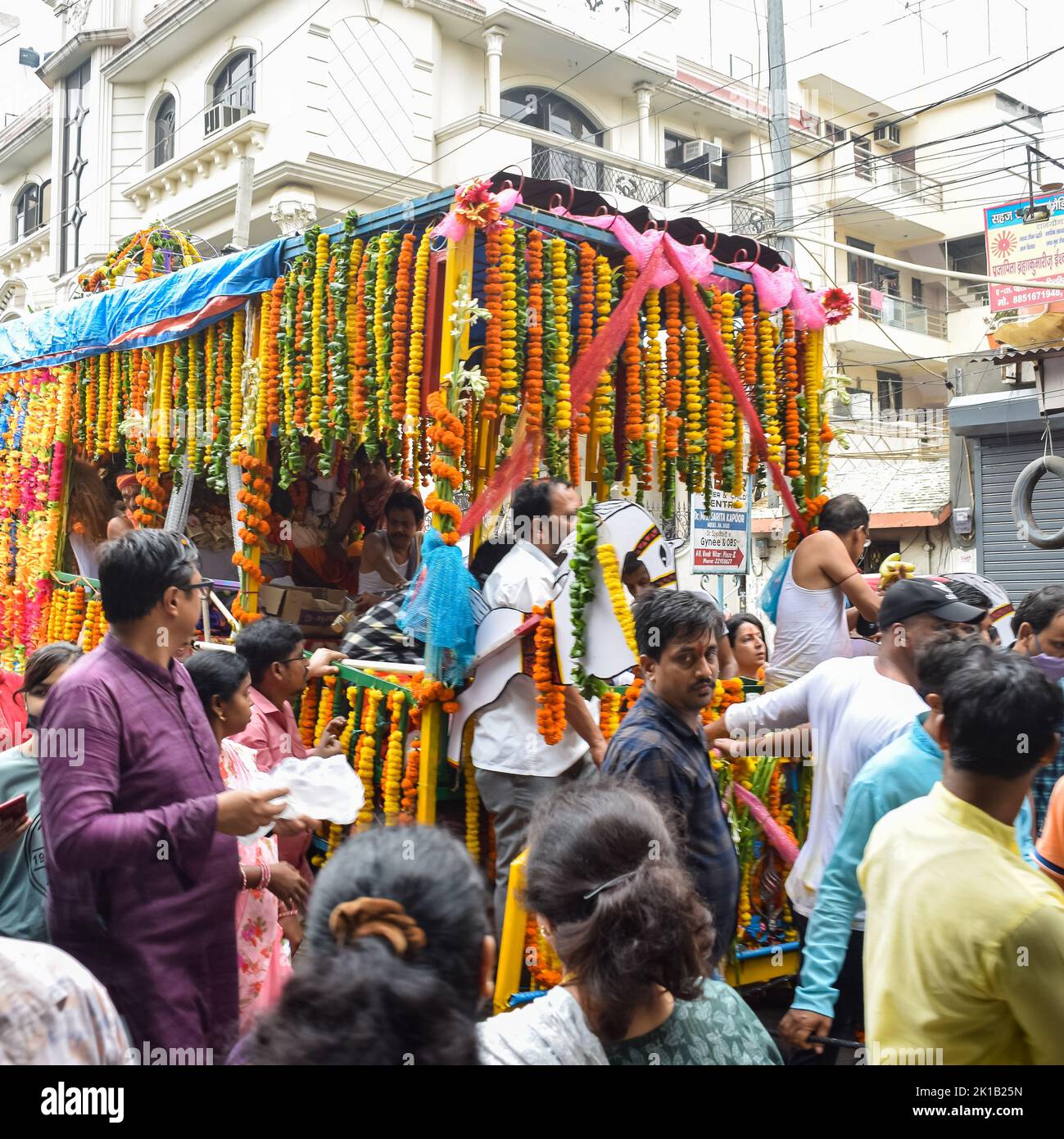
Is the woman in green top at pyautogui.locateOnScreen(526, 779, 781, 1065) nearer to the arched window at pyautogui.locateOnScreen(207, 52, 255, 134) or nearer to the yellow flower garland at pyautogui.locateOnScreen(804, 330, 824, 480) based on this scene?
the yellow flower garland at pyautogui.locateOnScreen(804, 330, 824, 480)

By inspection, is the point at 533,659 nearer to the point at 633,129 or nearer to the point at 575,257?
the point at 575,257

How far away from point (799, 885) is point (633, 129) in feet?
59.1

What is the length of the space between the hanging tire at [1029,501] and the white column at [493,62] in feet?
33.7

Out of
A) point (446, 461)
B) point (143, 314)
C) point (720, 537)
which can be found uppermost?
point (143, 314)

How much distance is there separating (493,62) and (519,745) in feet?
50.1

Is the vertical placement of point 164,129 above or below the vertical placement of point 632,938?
above

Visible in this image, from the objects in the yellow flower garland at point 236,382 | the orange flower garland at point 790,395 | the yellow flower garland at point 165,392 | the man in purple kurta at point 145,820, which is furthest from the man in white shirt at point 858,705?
the yellow flower garland at point 165,392

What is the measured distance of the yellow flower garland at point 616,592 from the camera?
4055 millimetres

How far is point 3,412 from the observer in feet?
28.1

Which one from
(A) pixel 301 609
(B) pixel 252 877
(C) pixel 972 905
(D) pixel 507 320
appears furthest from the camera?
(A) pixel 301 609

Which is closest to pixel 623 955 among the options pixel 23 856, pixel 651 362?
pixel 23 856

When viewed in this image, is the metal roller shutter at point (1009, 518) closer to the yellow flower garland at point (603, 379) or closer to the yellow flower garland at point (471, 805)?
the yellow flower garland at point (603, 379)

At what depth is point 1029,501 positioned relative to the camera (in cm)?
1096

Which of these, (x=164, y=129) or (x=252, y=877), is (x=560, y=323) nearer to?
(x=252, y=877)
